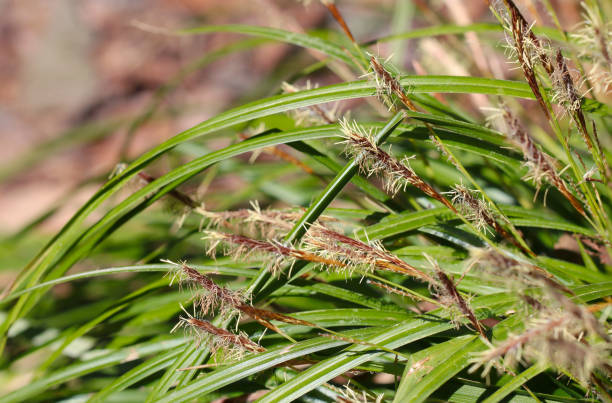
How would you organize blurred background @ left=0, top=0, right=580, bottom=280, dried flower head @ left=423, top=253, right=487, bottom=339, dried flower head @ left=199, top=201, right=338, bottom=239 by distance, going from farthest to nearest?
blurred background @ left=0, top=0, right=580, bottom=280
dried flower head @ left=199, top=201, right=338, bottom=239
dried flower head @ left=423, top=253, right=487, bottom=339

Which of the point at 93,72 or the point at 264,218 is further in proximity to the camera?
the point at 93,72

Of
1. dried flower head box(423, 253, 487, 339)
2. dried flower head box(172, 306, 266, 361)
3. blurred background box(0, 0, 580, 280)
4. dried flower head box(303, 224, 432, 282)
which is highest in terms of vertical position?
blurred background box(0, 0, 580, 280)

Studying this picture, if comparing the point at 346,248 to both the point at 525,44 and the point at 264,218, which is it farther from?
the point at 525,44

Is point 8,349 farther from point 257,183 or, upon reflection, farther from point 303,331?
point 303,331

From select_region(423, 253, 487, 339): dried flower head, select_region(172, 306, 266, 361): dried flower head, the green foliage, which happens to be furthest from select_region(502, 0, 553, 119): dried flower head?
select_region(172, 306, 266, 361): dried flower head

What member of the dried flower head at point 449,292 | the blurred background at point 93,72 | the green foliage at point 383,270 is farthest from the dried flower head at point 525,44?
the blurred background at point 93,72

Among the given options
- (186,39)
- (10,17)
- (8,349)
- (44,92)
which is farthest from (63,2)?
(8,349)

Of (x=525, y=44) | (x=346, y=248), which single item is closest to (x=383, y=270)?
(x=346, y=248)

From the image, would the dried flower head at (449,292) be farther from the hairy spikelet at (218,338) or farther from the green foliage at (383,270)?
the hairy spikelet at (218,338)

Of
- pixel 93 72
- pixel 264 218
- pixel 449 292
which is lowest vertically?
pixel 449 292

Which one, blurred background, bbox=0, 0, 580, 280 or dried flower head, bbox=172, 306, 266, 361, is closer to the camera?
dried flower head, bbox=172, 306, 266, 361

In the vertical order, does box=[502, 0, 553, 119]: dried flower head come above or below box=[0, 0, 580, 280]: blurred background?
below

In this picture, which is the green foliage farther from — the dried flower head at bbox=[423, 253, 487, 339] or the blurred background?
the blurred background
